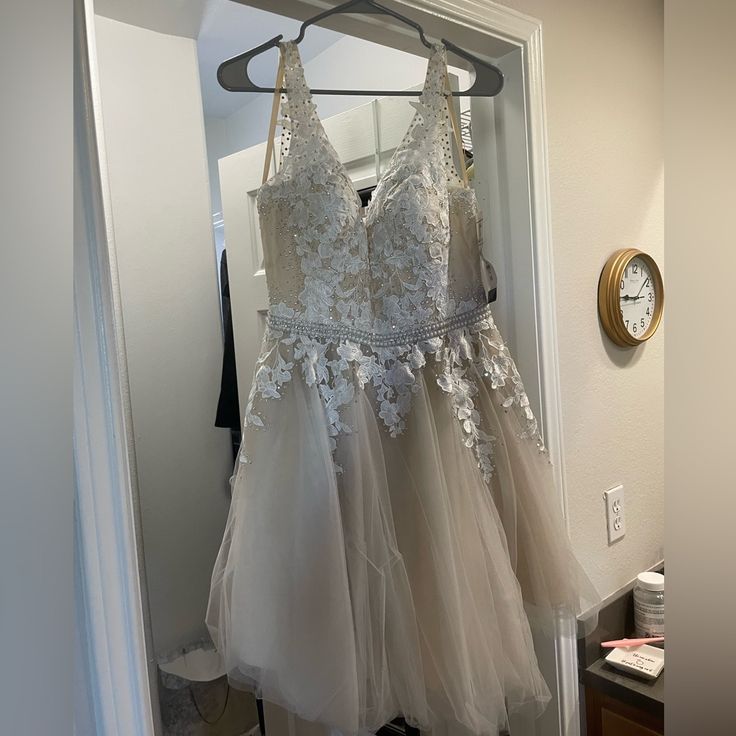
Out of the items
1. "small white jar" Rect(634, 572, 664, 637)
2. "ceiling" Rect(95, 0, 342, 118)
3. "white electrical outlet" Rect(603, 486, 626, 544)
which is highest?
"ceiling" Rect(95, 0, 342, 118)

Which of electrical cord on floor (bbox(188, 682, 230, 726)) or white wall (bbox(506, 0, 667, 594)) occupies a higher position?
white wall (bbox(506, 0, 667, 594))

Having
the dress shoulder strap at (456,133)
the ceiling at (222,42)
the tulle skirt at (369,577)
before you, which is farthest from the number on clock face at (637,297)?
the ceiling at (222,42)

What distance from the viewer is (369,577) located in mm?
777

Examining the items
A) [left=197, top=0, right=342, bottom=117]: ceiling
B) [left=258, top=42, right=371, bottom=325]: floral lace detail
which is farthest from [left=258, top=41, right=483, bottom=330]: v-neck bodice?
[left=197, top=0, right=342, bottom=117]: ceiling

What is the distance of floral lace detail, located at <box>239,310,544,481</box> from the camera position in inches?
31.2

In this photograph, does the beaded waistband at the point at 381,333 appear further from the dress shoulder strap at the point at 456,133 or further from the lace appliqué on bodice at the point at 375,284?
the dress shoulder strap at the point at 456,133

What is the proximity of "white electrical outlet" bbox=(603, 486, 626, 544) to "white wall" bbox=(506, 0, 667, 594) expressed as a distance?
0.02m

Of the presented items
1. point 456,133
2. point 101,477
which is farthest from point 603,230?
point 101,477

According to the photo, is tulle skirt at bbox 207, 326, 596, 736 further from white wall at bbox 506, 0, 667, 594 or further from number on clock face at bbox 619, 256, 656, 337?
number on clock face at bbox 619, 256, 656, 337

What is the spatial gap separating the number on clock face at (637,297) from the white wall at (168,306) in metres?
0.80

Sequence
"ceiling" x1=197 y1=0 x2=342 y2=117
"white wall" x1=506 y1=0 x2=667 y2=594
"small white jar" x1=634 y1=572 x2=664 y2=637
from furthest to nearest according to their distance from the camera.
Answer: "small white jar" x1=634 y1=572 x2=664 y2=637
"white wall" x1=506 y1=0 x2=667 y2=594
"ceiling" x1=197 y1=0 x2=342 y2=117

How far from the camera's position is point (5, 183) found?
0.37m

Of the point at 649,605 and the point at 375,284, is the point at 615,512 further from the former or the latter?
the point at 375,284

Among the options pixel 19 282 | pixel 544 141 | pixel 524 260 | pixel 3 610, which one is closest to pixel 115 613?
pixel 3 610
